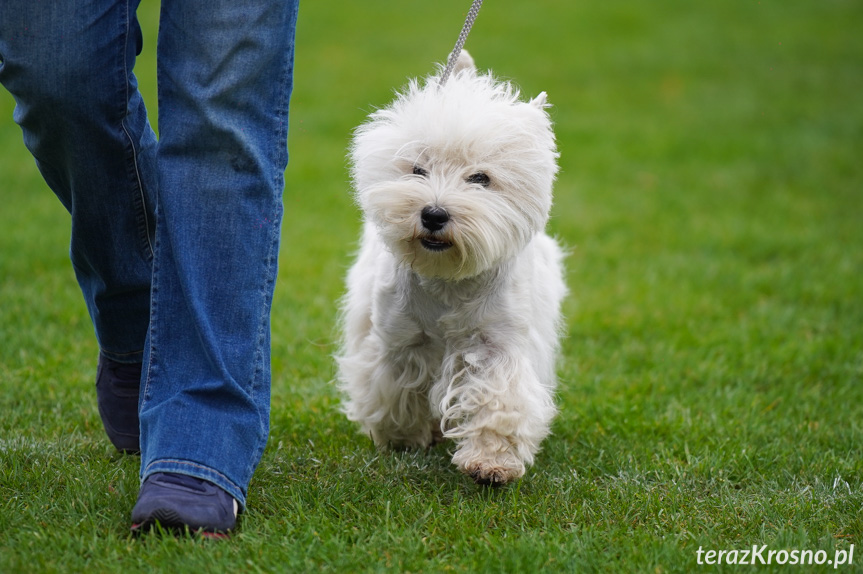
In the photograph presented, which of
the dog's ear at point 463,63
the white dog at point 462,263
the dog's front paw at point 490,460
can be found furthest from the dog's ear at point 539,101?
the dog's front paw at point 490,460

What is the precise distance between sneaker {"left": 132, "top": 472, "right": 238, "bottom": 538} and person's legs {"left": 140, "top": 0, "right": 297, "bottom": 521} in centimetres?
4

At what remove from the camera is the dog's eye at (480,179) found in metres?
3.29

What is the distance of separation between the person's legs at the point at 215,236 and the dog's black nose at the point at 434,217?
55 cm

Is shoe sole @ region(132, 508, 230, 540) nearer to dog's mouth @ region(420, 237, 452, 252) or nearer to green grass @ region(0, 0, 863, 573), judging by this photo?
green grass @ region(0, 0, 863, 573)

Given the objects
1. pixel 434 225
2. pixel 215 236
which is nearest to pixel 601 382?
pixel 434 225

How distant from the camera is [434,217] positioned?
125 inches

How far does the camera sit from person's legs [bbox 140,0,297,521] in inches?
106

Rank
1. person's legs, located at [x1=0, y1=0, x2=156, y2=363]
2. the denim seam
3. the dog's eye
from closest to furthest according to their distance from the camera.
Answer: person's legs, located at [x1=0, y1=0, x2=156, y2=363]
the denim seam
the dog's eye

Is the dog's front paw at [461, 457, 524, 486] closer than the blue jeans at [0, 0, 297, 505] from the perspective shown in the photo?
No

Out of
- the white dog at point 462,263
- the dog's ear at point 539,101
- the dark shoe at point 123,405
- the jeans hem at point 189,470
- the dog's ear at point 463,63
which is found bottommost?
the dark shoe at point 123,405

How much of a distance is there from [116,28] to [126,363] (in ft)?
3.96

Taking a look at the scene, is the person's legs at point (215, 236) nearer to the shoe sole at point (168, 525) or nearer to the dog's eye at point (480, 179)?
the shoe sole at point (168, 525)

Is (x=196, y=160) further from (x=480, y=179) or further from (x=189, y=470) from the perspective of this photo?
(x=480, y=179)

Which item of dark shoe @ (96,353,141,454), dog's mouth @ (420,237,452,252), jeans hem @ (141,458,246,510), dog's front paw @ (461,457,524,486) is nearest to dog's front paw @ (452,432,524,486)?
dog's front paw @ (461,457,524,486)
